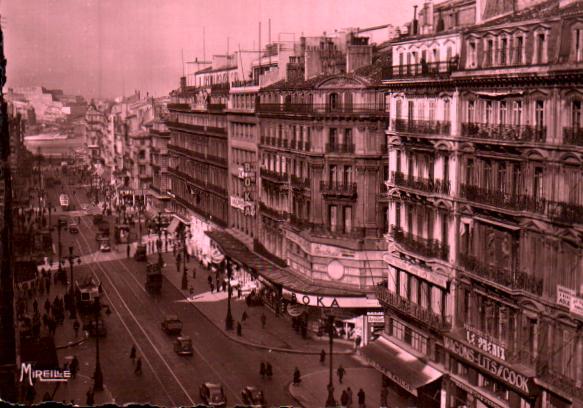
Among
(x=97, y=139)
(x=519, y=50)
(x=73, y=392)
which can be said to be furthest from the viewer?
(x=97, y=139)

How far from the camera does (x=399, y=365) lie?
40250 mm

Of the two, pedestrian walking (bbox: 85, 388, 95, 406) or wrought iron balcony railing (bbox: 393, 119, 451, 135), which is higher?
wrought iron balcony railing (bbox: 393, 119, 451, 135)

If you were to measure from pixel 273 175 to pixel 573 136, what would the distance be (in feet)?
110

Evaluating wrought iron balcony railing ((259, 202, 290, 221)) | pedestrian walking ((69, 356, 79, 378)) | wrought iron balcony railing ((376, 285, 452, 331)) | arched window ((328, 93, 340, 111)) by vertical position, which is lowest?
pedestrian walking ((69, 356, 79, 378))

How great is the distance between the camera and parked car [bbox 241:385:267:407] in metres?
39.2

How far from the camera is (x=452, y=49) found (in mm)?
37062

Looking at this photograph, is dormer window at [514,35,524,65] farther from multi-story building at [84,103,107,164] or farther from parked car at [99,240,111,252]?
multi-story building at [84,103,107,164]

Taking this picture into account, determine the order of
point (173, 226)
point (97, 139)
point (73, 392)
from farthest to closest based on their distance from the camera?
1. point (97, 139)
2. point (173, 226)
3. point (73, 392)

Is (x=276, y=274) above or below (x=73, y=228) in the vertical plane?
above

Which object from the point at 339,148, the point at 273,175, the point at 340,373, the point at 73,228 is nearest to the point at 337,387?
the point at 340,373

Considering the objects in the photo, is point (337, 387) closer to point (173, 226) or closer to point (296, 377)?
point (296, 377)

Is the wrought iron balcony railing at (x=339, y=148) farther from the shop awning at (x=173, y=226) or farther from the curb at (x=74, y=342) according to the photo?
the shop awning at (x=173, y=226)

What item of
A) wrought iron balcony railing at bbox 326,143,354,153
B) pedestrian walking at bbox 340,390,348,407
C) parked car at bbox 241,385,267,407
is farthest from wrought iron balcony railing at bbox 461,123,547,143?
wrought iron balcony railing at bbox 326,143,354,153

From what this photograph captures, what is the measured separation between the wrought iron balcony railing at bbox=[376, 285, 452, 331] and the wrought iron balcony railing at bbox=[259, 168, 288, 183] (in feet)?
52.8
